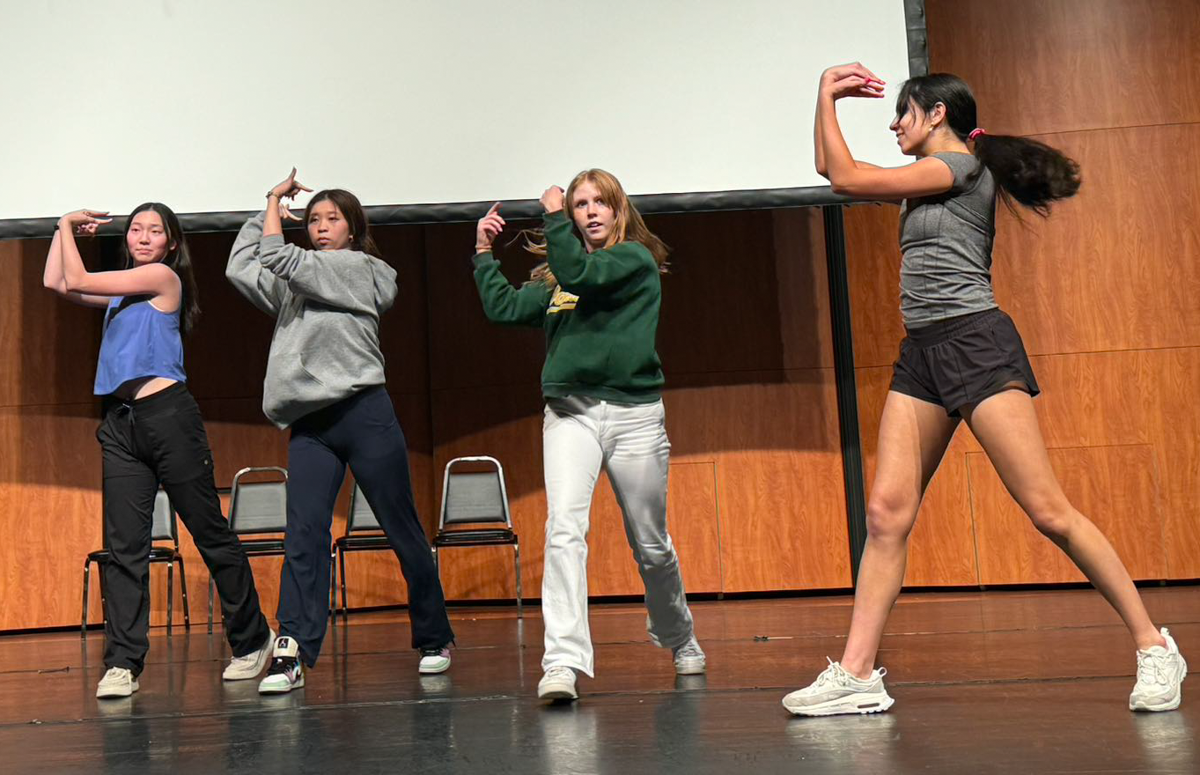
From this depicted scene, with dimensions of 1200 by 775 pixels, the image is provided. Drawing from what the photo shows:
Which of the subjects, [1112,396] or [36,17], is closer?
[36,17]

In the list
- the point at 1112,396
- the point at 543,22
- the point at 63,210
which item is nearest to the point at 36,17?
the point at 63,210

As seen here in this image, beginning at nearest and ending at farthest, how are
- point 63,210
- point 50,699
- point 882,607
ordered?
1. point 882,607
2. point 50,699
3. point 63,210

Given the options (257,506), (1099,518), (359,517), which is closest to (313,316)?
(359,517)

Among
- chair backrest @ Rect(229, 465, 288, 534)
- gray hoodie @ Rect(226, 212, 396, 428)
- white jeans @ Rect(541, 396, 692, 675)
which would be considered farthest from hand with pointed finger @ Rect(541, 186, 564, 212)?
chair backrest @ Rect(229, 465, 288, 534)

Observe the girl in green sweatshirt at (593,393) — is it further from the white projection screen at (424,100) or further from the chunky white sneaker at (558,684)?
the white projection screen at (424,100)

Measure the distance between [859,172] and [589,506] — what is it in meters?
0.91

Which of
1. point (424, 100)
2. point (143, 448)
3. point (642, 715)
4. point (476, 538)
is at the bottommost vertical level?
point (642, 715)

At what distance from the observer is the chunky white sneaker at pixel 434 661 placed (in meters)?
3.15

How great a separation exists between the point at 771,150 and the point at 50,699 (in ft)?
10.5

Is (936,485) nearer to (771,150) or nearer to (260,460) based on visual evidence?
(771,150)

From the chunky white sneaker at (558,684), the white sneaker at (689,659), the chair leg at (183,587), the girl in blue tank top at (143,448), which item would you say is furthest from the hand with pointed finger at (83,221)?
the chair leg at (183,587)

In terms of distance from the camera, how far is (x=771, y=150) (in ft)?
15.2

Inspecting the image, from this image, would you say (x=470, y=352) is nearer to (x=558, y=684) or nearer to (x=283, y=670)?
(x=283, y=670)

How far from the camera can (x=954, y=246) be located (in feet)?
7.45
